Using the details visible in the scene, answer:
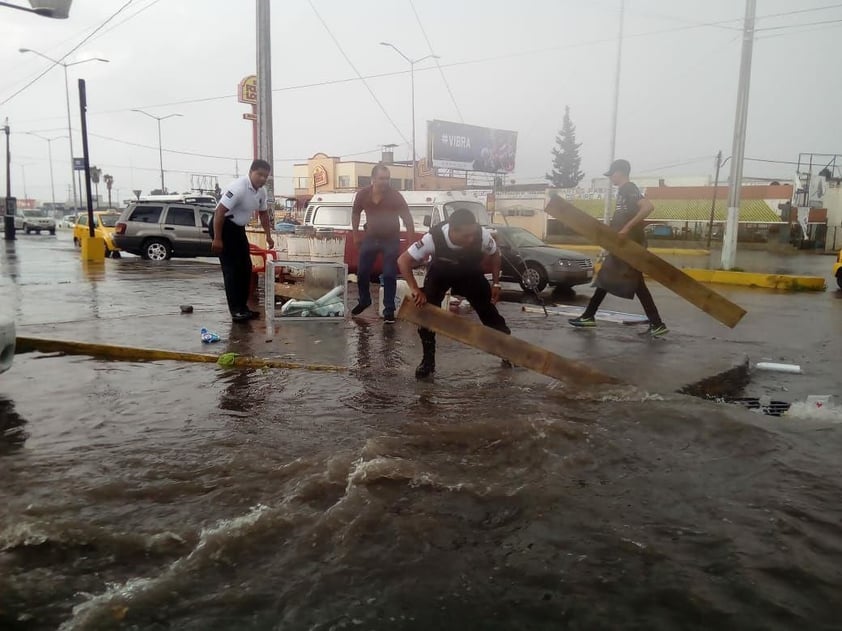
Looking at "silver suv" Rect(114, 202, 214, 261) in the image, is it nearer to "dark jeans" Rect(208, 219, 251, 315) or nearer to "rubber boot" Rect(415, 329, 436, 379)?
"dark jeans" Rect(208, 219, 251, 315)

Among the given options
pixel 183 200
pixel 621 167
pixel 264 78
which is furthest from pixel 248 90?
pixel 621 167

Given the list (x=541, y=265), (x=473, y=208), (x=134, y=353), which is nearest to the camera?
(x=134, y=353)

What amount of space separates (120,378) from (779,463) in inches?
183

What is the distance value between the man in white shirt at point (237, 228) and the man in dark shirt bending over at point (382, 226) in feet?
3.62

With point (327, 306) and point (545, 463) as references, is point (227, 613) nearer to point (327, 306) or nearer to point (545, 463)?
point (545, 463)

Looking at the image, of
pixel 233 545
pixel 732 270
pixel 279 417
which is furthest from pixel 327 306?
pixel 732 270

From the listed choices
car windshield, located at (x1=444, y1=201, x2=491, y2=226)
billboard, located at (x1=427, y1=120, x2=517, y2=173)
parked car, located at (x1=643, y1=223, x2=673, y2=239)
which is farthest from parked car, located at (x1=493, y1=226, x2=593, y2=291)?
billboard, located at (x1=427, y1=120, x2=517, y2=173)

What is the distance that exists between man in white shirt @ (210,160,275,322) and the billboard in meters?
41.1

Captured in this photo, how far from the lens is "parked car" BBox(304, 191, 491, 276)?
13.8 metres

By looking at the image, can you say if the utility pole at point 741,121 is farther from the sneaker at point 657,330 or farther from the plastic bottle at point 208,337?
the plastic bottle at point 208,337

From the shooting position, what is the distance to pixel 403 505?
9.72ft

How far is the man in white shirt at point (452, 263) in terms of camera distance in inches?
195

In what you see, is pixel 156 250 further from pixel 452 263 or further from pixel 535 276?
pixel 452 263

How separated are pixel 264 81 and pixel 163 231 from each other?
8.05 meters
